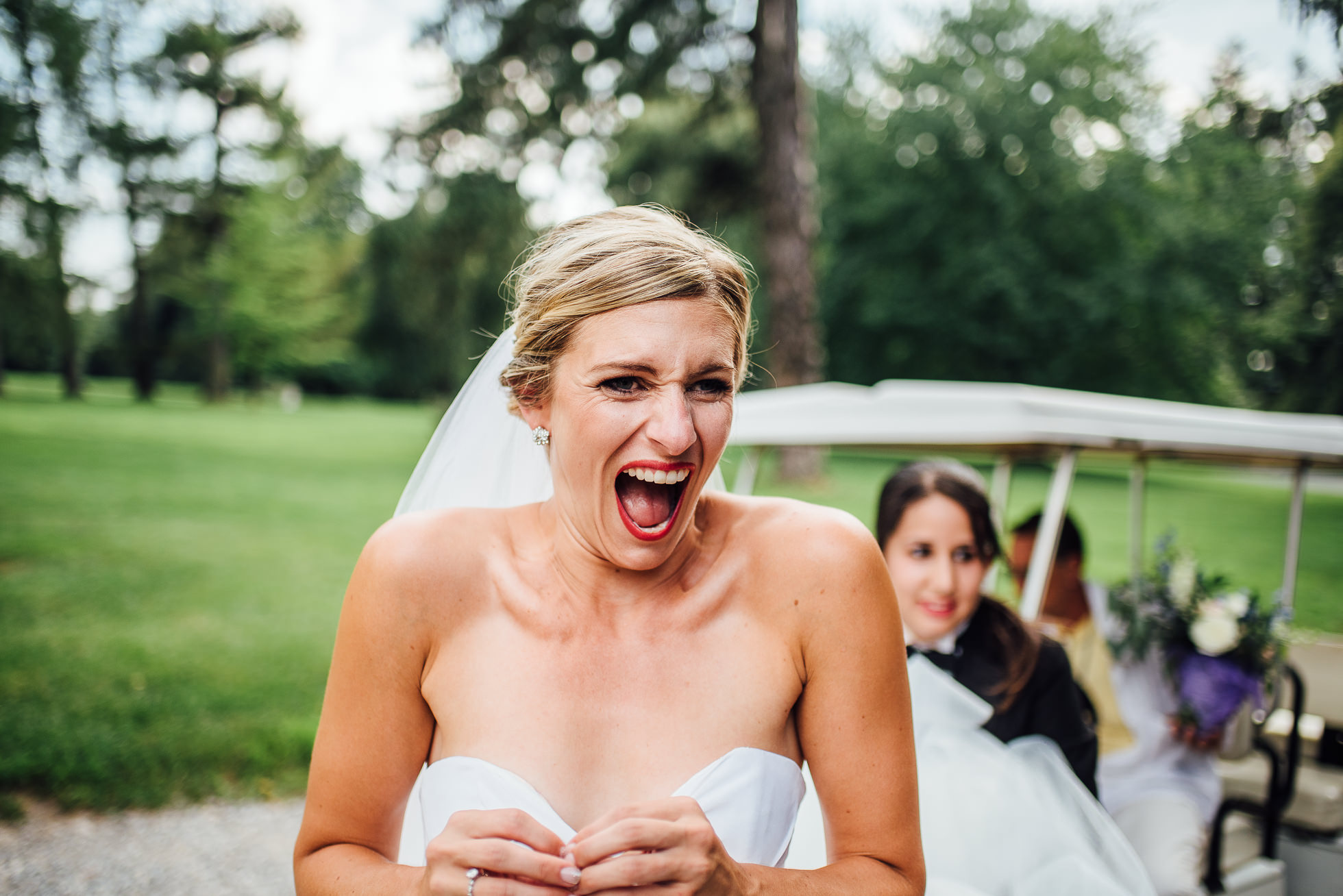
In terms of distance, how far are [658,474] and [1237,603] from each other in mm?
3866

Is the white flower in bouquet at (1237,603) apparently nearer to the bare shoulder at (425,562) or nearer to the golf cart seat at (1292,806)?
the golf cart seat at (1292,806)

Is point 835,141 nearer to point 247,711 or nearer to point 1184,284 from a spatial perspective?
point 1184,284

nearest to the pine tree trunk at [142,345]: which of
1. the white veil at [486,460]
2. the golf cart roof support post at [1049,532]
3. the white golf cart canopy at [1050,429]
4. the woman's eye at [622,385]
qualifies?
the white golf cart canopy at [1050,429]

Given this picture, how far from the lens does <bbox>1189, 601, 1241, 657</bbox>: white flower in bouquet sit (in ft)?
12.4

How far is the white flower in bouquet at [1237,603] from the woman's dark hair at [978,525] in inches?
64.6

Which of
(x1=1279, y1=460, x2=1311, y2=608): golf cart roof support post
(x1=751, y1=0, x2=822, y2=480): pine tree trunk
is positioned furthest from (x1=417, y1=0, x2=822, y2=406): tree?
(x1=1279, y1=460, x2=1311, y2=608): golf cart roof support post

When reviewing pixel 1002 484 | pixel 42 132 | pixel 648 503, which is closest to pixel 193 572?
pixel 42 132

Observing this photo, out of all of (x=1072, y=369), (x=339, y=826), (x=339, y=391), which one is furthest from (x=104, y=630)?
(x=339, y=391)

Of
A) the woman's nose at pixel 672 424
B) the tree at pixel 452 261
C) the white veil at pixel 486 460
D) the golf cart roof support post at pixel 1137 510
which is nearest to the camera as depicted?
the woman's nose at pixel 672 424

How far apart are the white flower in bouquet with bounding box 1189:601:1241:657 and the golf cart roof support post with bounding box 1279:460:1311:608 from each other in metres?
0.70

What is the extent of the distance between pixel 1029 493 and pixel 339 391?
4974cm

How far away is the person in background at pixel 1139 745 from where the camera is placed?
10.9 feet

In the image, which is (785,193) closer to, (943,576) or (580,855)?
(943,576)

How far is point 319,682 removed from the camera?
20.5 feet
